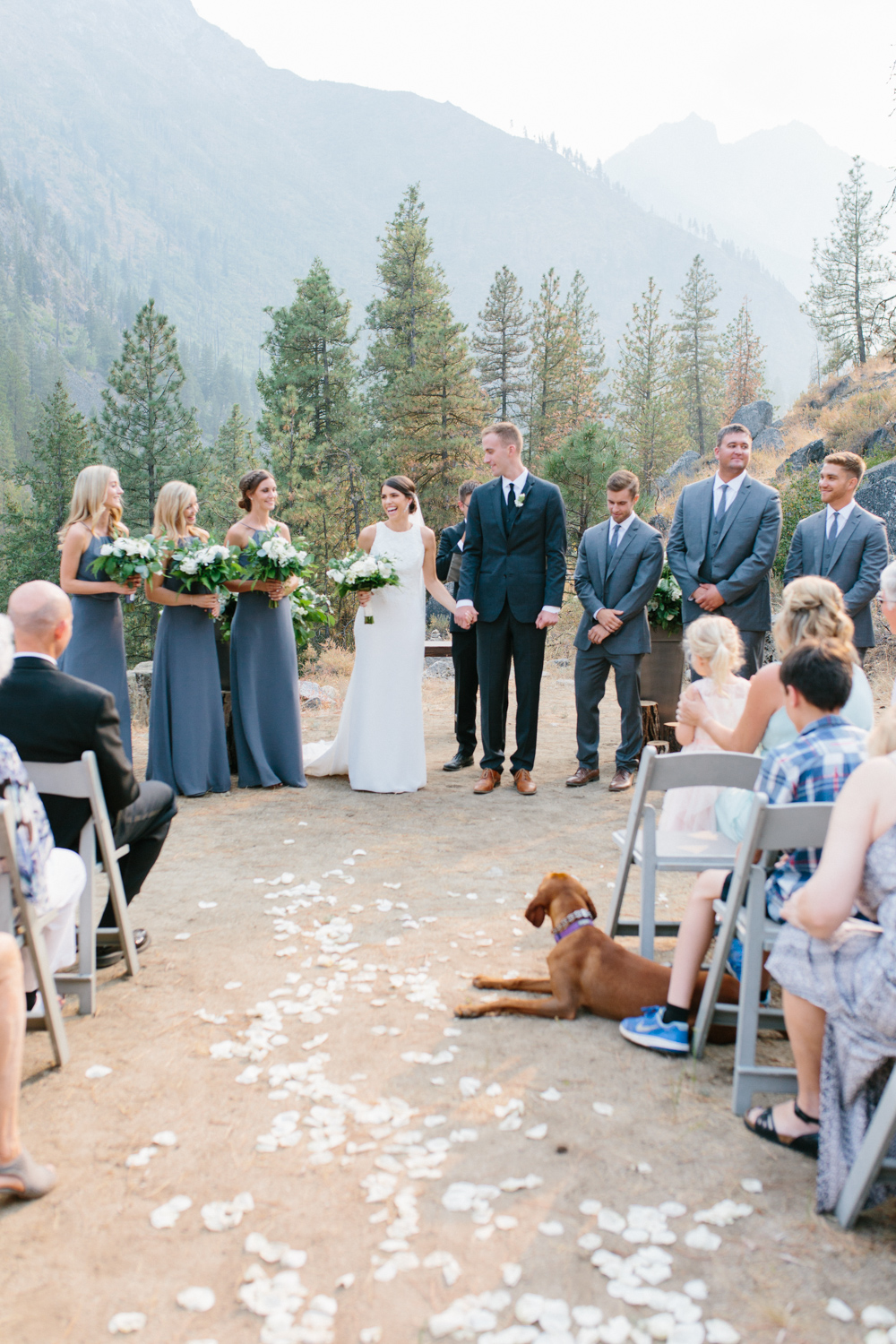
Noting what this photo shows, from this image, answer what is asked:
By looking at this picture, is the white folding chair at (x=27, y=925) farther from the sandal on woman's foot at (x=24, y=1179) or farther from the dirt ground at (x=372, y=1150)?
the sandal on woman's foot at (x=24, y=1179)

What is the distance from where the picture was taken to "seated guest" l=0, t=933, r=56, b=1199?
2273mm

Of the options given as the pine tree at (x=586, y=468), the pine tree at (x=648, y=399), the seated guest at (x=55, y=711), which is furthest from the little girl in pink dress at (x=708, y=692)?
the pine tree at (x=648, y=399)

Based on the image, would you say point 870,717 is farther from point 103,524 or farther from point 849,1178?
point 103,524

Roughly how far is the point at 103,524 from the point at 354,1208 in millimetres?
5244

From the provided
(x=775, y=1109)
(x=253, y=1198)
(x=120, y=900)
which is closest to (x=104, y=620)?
(x=120, y=900)

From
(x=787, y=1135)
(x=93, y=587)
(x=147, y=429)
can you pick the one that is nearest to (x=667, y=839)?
(x=787, y=1135)

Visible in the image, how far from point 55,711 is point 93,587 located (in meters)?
3.31

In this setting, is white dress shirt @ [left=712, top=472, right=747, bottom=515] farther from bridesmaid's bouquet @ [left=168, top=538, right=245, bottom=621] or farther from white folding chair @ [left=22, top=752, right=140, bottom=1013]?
white folding chair @ [left=22, top=752, right=140, bottom=1013]

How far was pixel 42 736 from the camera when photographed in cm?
320

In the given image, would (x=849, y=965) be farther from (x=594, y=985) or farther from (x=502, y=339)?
(x=502, y=339)

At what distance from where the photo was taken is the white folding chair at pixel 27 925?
2.54 metres

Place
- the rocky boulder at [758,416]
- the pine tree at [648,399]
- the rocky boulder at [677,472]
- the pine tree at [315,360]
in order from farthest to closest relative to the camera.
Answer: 1. the pine tree at [648,399]
2. the rocky boulder at [677,472]
3. the rocky boulder at [758,416]
4. the pine tree at [315,360]

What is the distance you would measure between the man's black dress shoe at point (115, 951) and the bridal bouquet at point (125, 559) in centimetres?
288

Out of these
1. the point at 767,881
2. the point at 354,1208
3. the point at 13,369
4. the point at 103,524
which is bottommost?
the point at 354,1208
